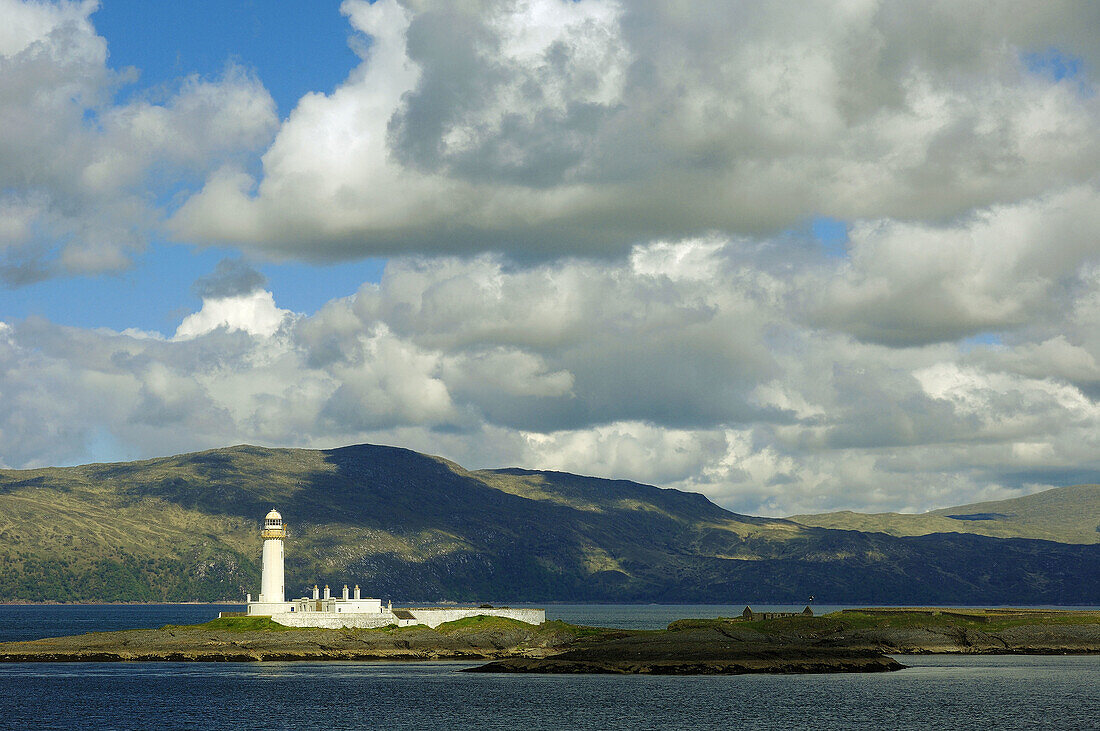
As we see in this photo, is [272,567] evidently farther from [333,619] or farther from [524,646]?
[524,646]

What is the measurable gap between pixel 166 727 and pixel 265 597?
191 feet

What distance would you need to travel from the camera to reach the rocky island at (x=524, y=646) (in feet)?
474

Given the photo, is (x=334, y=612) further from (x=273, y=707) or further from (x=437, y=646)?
(x=273, y=707)

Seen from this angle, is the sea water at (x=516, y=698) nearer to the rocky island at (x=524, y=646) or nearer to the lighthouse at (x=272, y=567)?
the rocky island at (x=524, y=646)

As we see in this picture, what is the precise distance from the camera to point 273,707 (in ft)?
357

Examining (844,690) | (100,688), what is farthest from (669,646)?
(100,688)

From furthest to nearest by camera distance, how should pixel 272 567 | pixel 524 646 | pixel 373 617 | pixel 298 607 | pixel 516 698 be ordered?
pixel 373 617, pixel 298 607, pixel 524 646, pixel 272 567, pixel 516 698

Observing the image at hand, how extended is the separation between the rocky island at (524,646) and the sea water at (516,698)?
294 cm

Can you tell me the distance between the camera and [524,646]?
154 metres

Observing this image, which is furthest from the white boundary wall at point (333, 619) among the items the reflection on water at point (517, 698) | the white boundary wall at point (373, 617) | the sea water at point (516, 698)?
the reflection on water at point (517, 698)

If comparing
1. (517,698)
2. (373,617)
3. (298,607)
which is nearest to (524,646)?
(373,617)

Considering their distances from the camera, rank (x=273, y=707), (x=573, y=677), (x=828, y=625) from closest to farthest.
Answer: (x=273, y=707) < (x=573, y=677) < (x=828, y=625)

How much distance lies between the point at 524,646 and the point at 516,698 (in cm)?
3902

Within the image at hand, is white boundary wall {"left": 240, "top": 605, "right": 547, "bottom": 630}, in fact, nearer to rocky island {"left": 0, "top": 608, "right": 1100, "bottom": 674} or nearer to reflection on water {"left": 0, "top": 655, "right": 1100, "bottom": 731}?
rocky island {"left": 0, "top": 608, "right": 1100, "bottom": 674}
